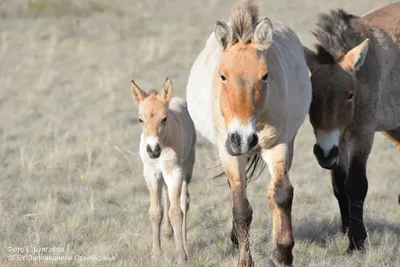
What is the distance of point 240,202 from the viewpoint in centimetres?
519

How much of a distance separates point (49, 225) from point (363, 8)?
1554cm

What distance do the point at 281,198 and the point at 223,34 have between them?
1266mm

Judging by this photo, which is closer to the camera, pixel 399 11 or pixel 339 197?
pixel 339 197

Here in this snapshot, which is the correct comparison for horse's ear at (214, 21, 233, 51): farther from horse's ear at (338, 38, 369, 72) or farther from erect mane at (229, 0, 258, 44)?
horse's ear at (338, 38, 369, 72)

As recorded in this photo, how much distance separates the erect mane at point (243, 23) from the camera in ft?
15.7

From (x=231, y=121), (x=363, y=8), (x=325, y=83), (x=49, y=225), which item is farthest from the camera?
(x=363, y=8)

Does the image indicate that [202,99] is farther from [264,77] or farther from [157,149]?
[264,77]

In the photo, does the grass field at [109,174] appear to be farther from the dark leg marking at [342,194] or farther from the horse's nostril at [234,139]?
the horse's nostril at [234,139]

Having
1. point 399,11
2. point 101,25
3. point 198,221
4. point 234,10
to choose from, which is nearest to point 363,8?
point 101,25

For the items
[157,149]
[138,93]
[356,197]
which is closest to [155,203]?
[157,149]

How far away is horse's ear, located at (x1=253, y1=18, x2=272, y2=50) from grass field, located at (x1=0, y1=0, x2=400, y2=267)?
1.75 meters

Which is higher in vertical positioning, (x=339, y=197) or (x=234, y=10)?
(x=234, y=10)

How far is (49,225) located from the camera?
258 inches

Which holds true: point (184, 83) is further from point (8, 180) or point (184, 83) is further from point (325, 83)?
point (325, 83)
